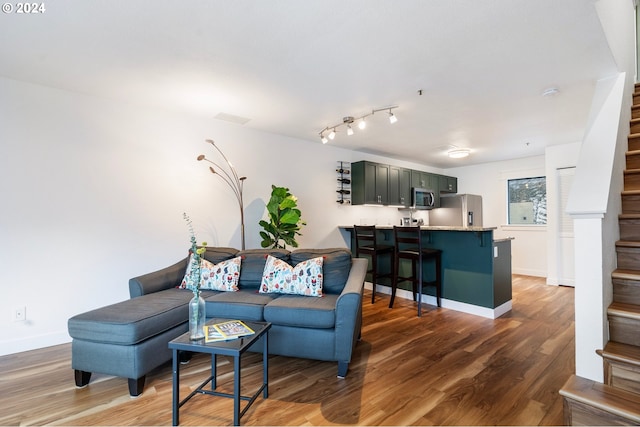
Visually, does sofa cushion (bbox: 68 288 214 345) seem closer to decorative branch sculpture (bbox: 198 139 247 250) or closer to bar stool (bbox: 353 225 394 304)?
decorative branch sculpture (bbox: 198 139 247 250)

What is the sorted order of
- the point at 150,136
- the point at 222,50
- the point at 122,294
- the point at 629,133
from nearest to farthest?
1. the point at 222,50
2. the point at 629,133
3. the point at 122,294
4. the point at 150,136

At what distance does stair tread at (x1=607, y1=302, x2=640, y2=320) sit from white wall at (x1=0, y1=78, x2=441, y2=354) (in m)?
3.71

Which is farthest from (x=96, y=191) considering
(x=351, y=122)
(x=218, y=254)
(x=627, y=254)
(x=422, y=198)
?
(x=422, y=198)

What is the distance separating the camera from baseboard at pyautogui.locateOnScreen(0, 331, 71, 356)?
2.59 metres

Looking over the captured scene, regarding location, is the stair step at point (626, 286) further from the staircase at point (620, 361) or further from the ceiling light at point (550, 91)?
the ceiling light at point (550, 91)

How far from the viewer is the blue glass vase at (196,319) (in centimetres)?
176

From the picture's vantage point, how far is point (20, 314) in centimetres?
266

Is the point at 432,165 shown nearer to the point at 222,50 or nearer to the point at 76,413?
the point at 222,50

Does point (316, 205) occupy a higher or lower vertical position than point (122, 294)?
higher

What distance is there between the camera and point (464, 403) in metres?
1.86

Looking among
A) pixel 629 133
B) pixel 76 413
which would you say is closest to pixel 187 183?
pixel 76 413

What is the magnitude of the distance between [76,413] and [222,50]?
2651 mm

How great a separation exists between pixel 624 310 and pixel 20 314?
4.63 metres
